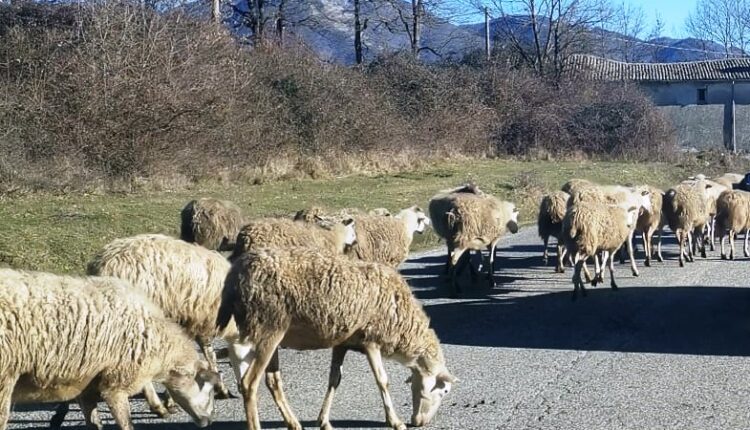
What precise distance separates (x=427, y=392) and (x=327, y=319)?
1067 mm

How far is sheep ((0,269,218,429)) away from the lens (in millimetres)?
6465

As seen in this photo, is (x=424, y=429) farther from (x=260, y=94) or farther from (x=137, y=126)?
(x=260, y=94)

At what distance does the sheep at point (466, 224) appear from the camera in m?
14.5

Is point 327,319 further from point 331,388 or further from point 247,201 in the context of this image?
point 247,201

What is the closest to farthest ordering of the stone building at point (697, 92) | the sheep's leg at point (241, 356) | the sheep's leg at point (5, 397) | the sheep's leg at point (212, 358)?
the sheep's leg at point (5, 397)
the sheep's leg at point (241, 356)
the sheep's leg at point (212, 358)
the stone building at point (697, 92)

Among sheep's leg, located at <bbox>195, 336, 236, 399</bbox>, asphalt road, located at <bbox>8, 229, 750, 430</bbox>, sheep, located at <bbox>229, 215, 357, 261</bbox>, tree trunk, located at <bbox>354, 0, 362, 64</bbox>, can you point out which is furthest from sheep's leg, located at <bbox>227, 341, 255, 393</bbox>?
tree trunk, located at <bbox>354, 0, 362, 64</bbox>

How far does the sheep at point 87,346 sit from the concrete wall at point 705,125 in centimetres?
5134

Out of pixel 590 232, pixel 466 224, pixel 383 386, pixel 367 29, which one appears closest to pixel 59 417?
pixel 383 386

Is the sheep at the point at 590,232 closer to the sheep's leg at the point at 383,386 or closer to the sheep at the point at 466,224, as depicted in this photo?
the sheep at the point at 466,224

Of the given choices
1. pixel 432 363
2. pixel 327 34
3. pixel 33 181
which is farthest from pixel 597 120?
pixel 432 363

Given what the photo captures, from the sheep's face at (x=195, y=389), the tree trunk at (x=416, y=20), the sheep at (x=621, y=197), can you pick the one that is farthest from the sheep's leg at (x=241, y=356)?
the tree trunk at (x=416, y=20)

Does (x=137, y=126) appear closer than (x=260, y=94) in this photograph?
Yes

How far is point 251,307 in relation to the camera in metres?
7.43

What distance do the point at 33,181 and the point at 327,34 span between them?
25082mm
